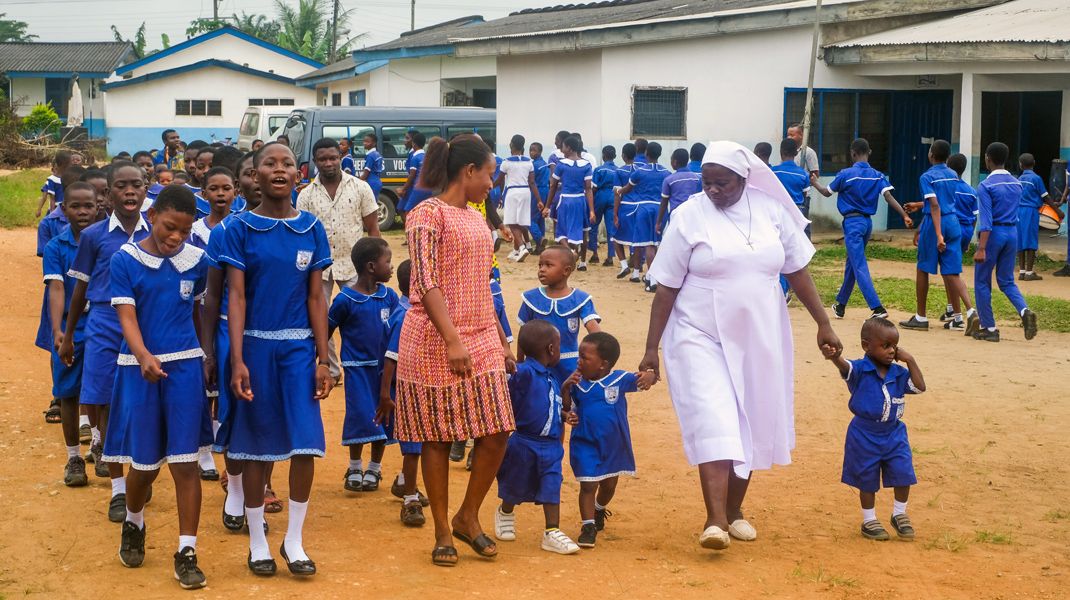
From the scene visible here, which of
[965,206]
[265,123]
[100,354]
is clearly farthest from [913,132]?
[100,354]

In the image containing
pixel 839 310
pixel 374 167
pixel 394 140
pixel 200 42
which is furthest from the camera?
pixel 200 42

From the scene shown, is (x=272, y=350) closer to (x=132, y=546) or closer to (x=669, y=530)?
(x=132, y=546)

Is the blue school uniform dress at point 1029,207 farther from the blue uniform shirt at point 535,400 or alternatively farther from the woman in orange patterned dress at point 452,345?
the woman in orange patterned dress at point 452,345

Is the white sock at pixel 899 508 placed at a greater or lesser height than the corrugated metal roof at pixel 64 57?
lesser

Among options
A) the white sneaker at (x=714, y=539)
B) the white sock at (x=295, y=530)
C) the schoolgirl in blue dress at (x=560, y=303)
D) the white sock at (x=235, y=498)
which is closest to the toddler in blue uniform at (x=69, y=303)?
the white sock at (x=235, y=498)

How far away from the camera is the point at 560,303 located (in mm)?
5957

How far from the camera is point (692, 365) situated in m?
5.36

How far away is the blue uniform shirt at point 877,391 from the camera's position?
5.66 metres

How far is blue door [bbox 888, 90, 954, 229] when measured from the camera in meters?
19.9

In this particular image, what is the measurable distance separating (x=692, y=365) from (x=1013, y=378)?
199 inches

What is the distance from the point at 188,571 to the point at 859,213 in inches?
350

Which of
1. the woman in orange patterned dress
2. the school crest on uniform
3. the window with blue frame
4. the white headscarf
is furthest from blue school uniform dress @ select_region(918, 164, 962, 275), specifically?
the school crest on uniform

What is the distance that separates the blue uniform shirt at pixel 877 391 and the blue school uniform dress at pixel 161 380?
2909 millimetres

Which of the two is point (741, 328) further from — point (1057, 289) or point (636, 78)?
point (636, 78)
